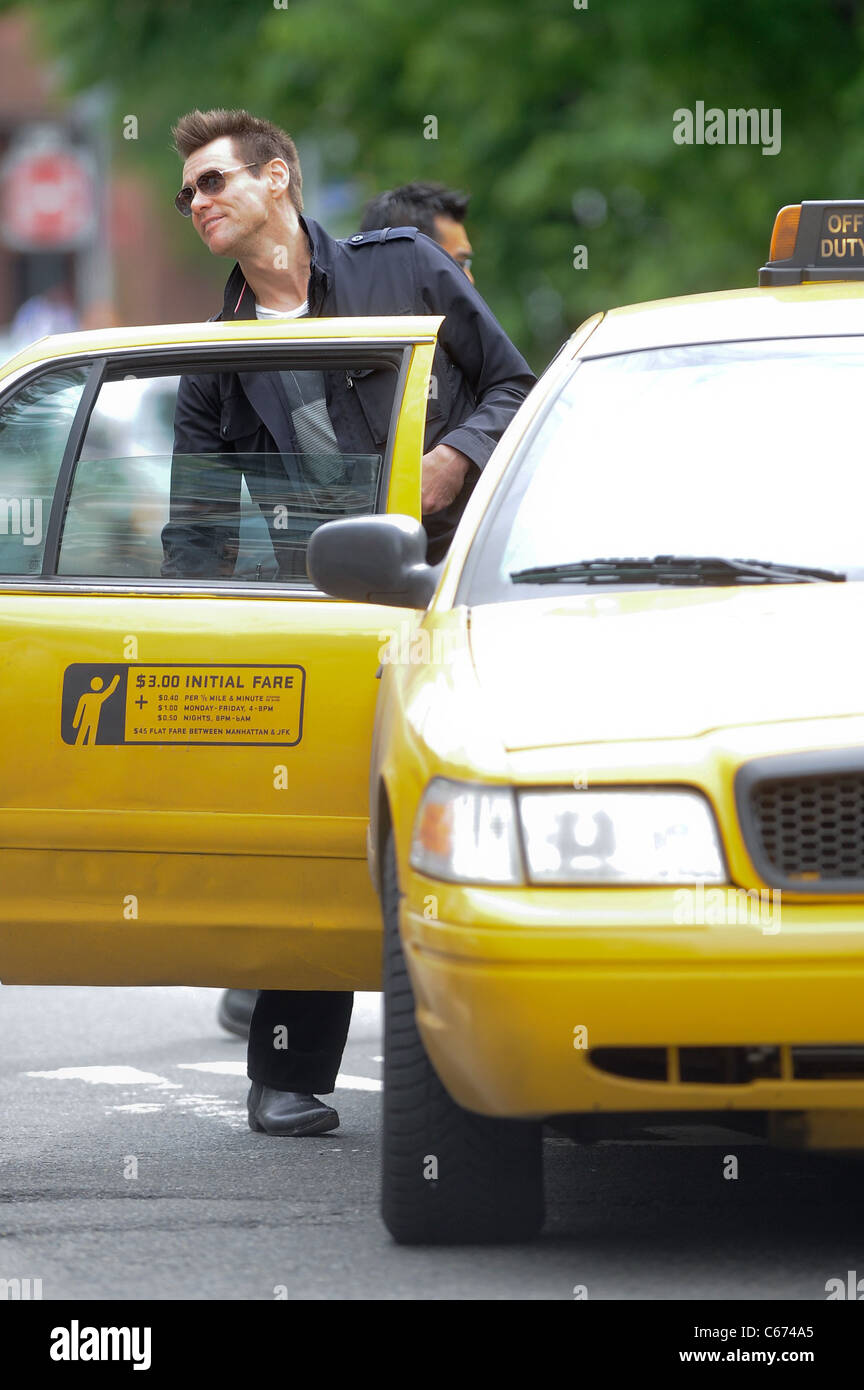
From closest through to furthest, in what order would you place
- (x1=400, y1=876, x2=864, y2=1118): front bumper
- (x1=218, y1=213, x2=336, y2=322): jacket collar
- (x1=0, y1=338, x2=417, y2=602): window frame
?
1. (x1=400, y1=876, x2=864, y2=1118): front bumper
2. (x1=0, y1=338, x2=417, y2=602): window frame
3. (x1=218, y1=213, x2=336, y2=322): jacket collar

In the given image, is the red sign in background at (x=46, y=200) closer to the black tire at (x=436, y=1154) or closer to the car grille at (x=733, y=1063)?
the black tire at (x=436, y=1154)

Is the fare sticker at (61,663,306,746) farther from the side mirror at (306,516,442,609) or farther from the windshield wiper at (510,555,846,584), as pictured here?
the windshield wiper at (510,555,846,584)

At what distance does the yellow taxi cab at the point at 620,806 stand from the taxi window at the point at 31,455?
104cm

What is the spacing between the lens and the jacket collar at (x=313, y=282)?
20.7 feet

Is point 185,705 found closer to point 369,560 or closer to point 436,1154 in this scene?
point 369,560

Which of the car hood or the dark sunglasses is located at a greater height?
the dark sunglasses

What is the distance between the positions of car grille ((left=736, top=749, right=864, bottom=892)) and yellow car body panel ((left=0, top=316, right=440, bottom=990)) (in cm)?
150

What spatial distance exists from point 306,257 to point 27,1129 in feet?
7.18

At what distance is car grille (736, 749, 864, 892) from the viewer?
402cm

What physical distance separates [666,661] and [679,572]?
1.47 ft

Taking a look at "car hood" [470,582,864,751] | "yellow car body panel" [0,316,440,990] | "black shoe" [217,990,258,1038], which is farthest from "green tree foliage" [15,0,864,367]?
"car hood" [470,582,864,751]

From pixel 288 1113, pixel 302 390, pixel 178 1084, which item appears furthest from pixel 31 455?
pixel 178 1084

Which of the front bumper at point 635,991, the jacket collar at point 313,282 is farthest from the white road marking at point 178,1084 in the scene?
the front bumper at point 635,991
